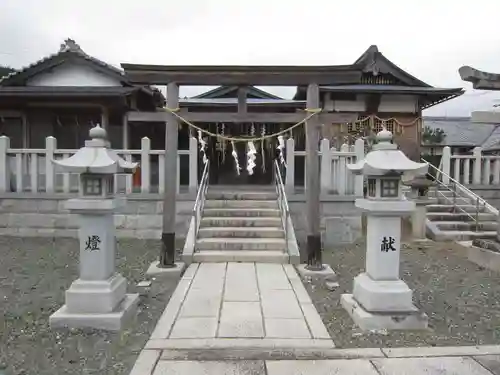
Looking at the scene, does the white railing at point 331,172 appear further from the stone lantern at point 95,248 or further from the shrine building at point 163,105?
the stone lantern at point 95,248

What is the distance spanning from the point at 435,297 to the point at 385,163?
2.47 meters

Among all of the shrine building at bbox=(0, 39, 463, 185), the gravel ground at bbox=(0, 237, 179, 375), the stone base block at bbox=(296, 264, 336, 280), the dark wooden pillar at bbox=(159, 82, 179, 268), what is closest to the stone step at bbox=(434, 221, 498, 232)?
the shrine building at bbox=(0, 39, 463, 185)

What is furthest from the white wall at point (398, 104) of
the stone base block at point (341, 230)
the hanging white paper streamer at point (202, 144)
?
the stone base block at point (341, 230)

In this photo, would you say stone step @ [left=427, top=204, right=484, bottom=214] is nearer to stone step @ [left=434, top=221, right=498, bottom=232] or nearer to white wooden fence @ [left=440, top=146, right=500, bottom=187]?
stone step @ [left=434, top=221, right=498, bottom=232]

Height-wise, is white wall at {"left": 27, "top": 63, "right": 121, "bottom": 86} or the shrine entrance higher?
white wall at {"left": 27, "top": 63, "right": 121, "bottom": 86}

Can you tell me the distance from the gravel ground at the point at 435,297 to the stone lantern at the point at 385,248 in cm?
17

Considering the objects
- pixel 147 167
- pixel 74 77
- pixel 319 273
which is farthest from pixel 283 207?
pixel 74 77

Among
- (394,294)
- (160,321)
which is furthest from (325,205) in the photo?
(160,321)

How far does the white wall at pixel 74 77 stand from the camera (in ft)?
50.0

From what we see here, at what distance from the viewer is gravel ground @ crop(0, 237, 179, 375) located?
395 centimetres

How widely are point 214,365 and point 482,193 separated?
1176 cm

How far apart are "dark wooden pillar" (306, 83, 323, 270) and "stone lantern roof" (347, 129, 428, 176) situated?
229cm

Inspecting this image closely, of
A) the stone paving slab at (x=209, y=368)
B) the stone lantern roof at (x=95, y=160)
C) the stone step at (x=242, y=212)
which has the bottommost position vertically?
the stone paving slab at (x=209, y=368)

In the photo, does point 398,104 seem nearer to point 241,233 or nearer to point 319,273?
point 241,233
